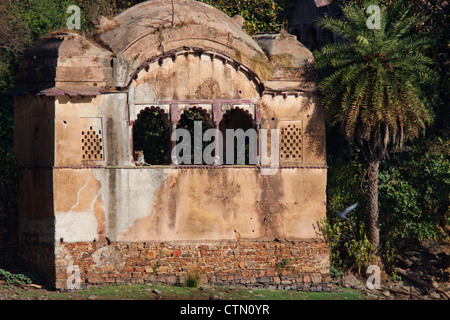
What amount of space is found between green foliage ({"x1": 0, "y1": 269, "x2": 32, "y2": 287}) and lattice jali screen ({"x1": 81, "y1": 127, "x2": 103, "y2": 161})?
328 cm

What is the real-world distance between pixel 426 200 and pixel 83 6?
13495 millimetres

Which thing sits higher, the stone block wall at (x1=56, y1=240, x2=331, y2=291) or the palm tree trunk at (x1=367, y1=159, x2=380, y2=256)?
the palm tree trunk at (x1=367, y1=159, x2=380, y2=256)

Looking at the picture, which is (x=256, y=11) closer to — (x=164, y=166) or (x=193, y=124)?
(x=193, y=124)

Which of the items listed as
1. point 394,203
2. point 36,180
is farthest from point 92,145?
point 394,203

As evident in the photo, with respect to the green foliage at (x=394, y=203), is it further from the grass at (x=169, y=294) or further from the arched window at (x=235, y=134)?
the arched window at (x=235, y=134)

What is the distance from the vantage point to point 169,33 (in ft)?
64.8

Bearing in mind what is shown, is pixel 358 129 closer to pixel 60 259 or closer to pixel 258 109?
pixel 258 109

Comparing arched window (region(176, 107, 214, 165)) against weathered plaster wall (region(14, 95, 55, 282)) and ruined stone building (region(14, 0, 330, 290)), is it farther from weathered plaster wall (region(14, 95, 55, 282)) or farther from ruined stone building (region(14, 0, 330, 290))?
weathered plaster wall (region(14, 95, 55, 282))

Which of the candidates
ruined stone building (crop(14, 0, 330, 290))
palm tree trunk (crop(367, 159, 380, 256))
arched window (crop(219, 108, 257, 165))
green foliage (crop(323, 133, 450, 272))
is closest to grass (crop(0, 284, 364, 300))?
ruined stone building (crop(14, 0, 330, 290))

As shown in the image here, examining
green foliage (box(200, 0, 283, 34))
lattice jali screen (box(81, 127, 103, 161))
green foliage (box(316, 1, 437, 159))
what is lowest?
lattice jali screen (box(81, 127, 103, 161))

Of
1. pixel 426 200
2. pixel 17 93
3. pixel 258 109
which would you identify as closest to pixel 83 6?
pixel 17 93

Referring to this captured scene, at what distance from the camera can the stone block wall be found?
19469 millimetres

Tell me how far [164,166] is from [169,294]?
3.17 m

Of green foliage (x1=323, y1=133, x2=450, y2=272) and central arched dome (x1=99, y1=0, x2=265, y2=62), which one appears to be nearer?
central arched dome (x1=99, y1=0, x2=265, y2=62)
